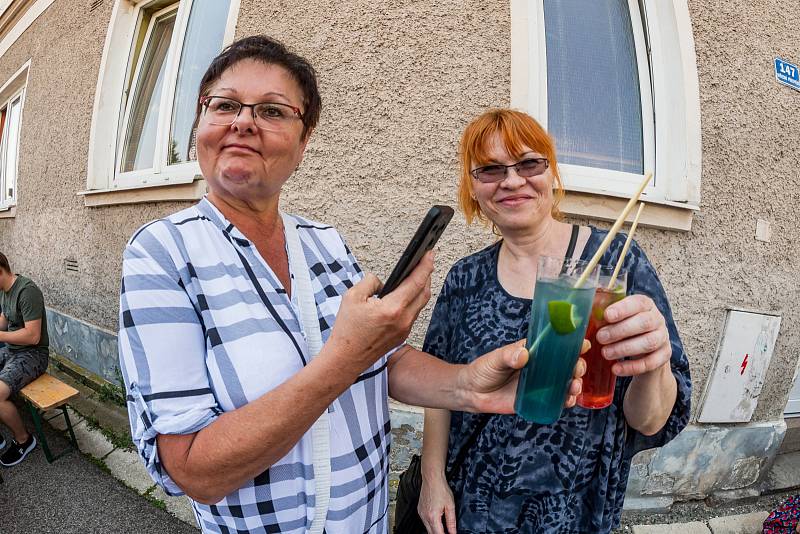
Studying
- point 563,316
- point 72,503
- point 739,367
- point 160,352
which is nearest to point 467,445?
point 563,316

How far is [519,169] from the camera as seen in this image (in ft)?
4.66

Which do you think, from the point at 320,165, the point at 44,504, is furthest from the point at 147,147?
the point at 44,504

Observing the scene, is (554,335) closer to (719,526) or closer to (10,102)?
(719,526)

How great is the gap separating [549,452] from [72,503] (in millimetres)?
3096

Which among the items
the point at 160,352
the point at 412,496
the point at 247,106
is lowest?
the point at 412,496

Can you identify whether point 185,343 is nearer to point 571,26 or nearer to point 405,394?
point 405,394

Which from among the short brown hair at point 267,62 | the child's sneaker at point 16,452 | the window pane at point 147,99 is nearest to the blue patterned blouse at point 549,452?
the short brown hair at point 267,62

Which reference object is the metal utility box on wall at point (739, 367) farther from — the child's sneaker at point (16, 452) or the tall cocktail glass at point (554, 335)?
the child's sneaker at point (16, 452)

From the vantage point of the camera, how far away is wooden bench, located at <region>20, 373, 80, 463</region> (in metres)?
3.09

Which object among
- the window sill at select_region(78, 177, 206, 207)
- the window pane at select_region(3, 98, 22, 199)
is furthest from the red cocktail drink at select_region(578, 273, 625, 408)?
the window pane at select_region(3, 98, 22, 199)

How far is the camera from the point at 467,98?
8.42 ft

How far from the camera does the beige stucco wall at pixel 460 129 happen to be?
2.58 meters

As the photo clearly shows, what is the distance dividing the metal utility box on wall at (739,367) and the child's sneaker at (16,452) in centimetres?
495

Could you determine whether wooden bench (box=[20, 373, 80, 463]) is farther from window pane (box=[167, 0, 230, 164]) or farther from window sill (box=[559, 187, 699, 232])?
window sill (box=[559, 187, 699, 232])
